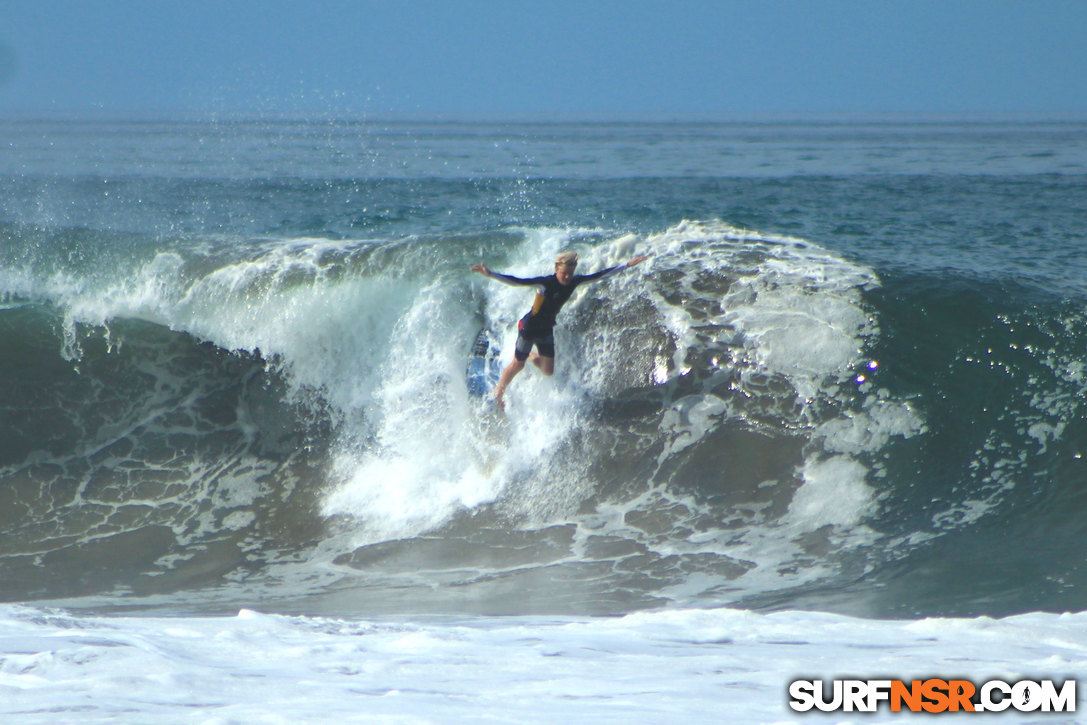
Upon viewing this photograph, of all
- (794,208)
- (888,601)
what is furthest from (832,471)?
(794,208)

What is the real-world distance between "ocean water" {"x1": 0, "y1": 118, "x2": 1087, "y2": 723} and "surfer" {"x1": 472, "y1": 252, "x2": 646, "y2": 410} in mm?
176

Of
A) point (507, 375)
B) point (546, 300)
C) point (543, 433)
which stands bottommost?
point (543, 433)

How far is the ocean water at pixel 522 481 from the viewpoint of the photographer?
368 centimetres

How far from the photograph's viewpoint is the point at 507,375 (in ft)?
25.4

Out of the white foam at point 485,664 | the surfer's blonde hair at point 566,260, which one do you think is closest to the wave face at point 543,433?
the surfer's blonde hair at point 566,260

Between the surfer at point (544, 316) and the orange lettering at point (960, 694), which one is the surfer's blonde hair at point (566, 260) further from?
the orange lettering at point (960, 694)

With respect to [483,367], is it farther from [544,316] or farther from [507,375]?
[544,316]

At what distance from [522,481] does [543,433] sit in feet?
1.65

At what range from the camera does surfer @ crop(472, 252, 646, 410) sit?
760 centimetres

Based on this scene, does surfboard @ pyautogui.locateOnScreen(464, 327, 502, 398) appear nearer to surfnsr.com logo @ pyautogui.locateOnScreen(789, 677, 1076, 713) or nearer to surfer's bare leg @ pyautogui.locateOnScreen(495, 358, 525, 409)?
surfer's bare leg @ pyautogui.locateOnScreen(495, 358, 525, 409)

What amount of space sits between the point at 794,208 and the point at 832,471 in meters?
12.6

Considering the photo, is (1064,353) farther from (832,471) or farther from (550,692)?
(550,692)

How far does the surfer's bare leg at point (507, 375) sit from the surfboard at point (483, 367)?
0.51 feet

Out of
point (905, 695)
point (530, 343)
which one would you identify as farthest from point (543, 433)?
point (905, 695)
